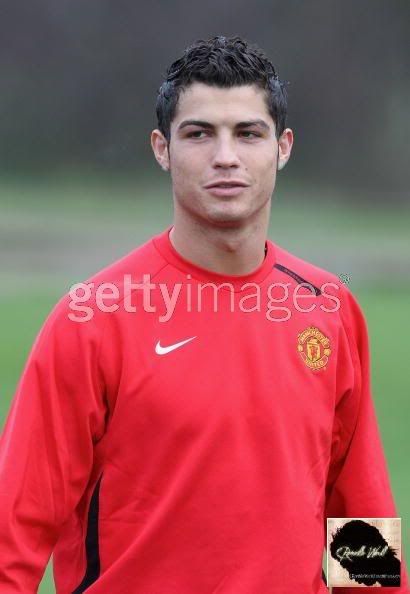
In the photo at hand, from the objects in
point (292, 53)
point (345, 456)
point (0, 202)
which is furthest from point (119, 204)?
point (345, 456)

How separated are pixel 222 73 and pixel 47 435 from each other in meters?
0.69

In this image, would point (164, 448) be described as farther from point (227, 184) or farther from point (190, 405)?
point (227, 184)

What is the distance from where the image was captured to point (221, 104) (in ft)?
6.63

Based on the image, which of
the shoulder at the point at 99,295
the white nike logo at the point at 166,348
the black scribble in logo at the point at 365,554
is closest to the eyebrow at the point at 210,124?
the shoulder at the point at 99,295

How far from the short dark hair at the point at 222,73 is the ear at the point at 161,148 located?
0.01 meters

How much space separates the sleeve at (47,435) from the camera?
1944 millimetres

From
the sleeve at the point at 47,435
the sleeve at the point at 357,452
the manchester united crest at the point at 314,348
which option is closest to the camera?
the sleeve at the point at 47,435

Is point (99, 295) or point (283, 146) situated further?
point (283, 146)

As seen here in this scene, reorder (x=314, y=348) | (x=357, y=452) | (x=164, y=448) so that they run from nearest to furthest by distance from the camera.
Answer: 1. (x=164, y=448)
2. (x=314, y=348)
3. (x=357, y=452)

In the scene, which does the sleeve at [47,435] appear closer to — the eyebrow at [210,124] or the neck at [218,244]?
the neck at [218,244]

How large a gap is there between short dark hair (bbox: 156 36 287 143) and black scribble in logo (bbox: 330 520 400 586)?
0.74m

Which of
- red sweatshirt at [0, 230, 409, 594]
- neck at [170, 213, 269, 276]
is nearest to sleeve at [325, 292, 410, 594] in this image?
red sweatshirt at [0, 230, 409, 594]

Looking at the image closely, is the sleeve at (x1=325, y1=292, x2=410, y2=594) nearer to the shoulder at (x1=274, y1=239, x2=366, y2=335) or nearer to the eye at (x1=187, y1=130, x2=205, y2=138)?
the shoulder at (x1=274, y1=239, x2=366, y2=335)

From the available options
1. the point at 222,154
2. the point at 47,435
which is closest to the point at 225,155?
the point at 222,154
